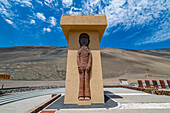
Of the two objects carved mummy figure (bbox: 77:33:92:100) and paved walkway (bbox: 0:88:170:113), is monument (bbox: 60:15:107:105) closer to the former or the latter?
carved mummy figure (bbox: 77:33:92:100)

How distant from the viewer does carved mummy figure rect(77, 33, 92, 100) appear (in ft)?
23.0

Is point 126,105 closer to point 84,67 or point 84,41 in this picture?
point 84,67

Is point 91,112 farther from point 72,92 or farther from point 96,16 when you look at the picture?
point 96,16

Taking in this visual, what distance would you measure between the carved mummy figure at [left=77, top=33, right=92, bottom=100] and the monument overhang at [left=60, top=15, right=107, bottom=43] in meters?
1.30

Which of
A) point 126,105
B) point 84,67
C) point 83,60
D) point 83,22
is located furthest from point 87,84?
point 83,22

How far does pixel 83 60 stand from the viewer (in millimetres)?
7422

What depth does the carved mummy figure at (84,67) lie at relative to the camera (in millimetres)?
7008

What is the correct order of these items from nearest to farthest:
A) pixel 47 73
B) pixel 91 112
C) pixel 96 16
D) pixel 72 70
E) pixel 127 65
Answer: pixel 91 112 → pixel 72 70 → pixel 96 16 → pixel 47 73 → pixel 127 65

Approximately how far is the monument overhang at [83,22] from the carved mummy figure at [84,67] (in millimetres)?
1305

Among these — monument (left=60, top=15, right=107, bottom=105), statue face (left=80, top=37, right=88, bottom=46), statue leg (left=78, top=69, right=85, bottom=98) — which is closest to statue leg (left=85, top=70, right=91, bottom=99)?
monument (left=60, top=15, right=107, bottom=105)

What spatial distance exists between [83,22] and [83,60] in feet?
11.0

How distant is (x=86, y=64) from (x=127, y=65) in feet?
187

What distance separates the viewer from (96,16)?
8.10 metres

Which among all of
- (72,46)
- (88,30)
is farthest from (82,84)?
(88,30)
